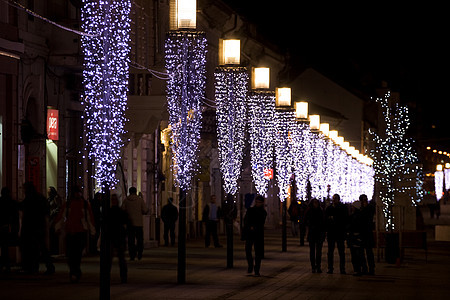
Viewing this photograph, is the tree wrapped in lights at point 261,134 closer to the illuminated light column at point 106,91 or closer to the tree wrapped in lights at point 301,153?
the tree wrapped in lights at point 301,153

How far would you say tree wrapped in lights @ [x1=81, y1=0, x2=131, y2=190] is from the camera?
17484mm

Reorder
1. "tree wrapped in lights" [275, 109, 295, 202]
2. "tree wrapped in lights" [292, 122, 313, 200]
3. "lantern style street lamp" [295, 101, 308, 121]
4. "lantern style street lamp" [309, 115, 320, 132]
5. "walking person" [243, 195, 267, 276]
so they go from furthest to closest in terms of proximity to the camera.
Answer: "lantern style street lamp" [309, 115, 320, 132]
"tree wrapped in lights" [292, 122, 313, 200]
"lantern style street lamp" [295, 101, 308, 121]
"tree wrapped in lights" [275, 109, 295, 202]
"walking person" [243, 195, 267, 276]

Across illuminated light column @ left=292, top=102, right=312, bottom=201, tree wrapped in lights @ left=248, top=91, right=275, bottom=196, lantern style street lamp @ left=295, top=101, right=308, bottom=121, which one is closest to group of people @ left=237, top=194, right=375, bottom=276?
tree wrapped in lights @ left=248, top=91, right=275, bottom=196

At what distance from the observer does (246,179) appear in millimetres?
68500

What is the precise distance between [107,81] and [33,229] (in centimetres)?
826

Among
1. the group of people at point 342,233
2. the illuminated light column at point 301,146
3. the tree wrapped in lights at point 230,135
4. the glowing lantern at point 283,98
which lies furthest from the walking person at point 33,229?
Result: the illuminated light column at point 301,146

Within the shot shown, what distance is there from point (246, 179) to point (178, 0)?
4528 cm

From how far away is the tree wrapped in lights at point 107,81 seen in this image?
1748 centimetres

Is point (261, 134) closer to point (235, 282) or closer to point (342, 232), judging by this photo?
point (342, 232)

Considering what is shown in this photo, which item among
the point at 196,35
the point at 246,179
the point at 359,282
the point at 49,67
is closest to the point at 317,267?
the point at 359,282

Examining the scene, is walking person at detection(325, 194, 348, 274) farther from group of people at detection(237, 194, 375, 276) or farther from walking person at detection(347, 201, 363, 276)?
walking person at detection(347, 201, 363, 276)

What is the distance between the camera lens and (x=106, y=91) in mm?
→ 17719

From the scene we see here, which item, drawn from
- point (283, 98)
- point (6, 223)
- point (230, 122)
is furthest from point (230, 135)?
point (283, 98)

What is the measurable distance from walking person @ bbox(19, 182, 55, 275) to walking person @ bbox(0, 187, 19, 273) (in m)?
A: 0.39
